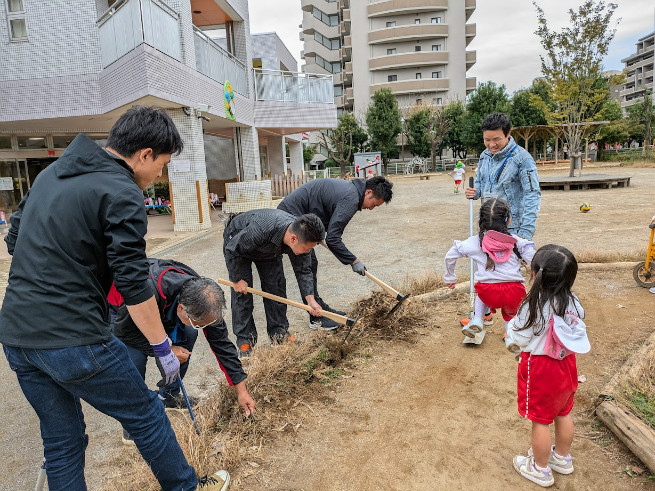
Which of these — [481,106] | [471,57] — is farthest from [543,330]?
[471,57]

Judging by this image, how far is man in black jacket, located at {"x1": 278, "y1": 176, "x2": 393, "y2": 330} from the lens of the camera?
4164 mm

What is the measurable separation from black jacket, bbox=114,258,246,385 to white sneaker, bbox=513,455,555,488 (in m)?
1.56

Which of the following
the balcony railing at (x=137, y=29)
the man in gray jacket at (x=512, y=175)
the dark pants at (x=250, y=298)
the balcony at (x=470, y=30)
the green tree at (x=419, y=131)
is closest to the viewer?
the man in gray jacket at (x=512, y=175)

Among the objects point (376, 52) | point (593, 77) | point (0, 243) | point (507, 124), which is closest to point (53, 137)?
point (0, 243)

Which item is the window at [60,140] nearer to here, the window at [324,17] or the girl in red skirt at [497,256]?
the girl in red skirt at [497,256]

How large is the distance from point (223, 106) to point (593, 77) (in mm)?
16386

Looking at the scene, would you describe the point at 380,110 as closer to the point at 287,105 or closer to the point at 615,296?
the point at 287,105

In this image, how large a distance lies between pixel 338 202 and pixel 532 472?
2618 mm

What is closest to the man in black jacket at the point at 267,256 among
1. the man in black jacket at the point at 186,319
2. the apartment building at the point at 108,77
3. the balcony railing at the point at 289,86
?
the man in black jacket at the point at 186,319

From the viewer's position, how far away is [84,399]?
176 cm

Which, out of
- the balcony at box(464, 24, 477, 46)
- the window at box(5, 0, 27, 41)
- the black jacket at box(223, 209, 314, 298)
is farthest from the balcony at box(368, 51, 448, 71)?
the black jacket at box(223, 209, 314, 298)

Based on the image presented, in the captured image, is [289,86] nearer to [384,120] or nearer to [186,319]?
[186,319]

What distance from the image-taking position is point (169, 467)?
194 cm

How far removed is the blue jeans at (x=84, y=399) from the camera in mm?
1690
